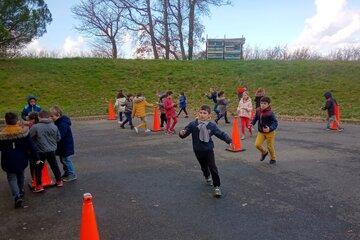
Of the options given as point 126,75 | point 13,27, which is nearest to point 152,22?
point 126,75

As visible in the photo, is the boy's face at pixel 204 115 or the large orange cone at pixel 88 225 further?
the boy's face at pixel 204 115

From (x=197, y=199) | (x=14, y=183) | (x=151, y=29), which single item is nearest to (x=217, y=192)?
(x=197, y=199)

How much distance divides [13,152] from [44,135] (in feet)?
2.60

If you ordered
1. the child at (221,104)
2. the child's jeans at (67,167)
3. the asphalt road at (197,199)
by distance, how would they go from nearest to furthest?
the asphalt road at (197,199) → the child's jeans at (67,167) → the child at (221,104)

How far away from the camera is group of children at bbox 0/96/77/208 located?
6375 millimetres

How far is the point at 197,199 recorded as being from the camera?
256 inches

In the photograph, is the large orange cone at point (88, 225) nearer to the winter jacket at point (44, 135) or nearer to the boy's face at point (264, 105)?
the winter jacket at point (44, 135)

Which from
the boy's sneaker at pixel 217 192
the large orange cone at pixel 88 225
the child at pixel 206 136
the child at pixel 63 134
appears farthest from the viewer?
the child at pixel 63 134

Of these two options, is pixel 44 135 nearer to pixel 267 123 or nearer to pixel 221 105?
pixel 267 123

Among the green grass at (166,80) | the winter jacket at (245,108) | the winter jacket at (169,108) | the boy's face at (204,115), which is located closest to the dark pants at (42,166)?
the boy's face at (204,115)

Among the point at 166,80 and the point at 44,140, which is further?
the point at 166,80

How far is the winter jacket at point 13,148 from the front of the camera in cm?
635

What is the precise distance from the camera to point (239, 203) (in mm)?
6281

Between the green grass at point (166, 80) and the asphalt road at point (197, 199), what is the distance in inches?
499
